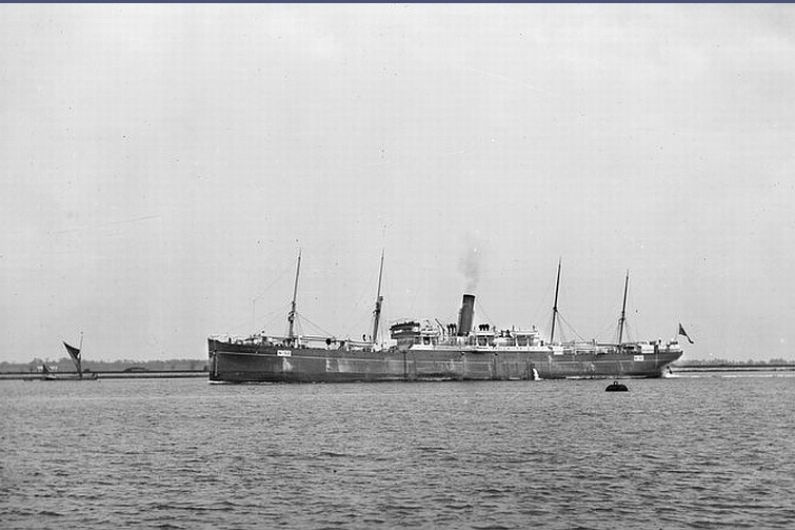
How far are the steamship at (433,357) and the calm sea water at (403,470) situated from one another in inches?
1290

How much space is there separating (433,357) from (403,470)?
205 ft

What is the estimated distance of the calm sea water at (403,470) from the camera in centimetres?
1845

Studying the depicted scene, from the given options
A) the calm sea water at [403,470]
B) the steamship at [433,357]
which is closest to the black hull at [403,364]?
the steamship at [433,357]

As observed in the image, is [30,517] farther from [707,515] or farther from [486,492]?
[707,515]

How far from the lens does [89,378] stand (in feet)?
397

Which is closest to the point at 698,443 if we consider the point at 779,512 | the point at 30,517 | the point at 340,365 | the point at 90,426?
the point at 779,512

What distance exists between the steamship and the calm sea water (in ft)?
108

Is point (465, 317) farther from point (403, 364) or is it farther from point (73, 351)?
point (73, 351)

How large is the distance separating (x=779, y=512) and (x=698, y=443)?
1265 cm

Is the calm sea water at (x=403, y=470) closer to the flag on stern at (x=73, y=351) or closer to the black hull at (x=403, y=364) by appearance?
the black hull at (x=403, y=364)

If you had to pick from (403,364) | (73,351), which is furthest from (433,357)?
(73,351)

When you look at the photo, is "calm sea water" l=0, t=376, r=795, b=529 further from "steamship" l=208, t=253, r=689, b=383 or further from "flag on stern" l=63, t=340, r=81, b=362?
"flag on stern" l=63, t=340, r=81, b=362

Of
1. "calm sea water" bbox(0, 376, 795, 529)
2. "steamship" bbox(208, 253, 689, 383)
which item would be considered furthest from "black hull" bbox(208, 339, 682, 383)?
"calm sea water" bbox(0, 376, 795, 529)

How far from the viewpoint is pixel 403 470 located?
80.1ft
